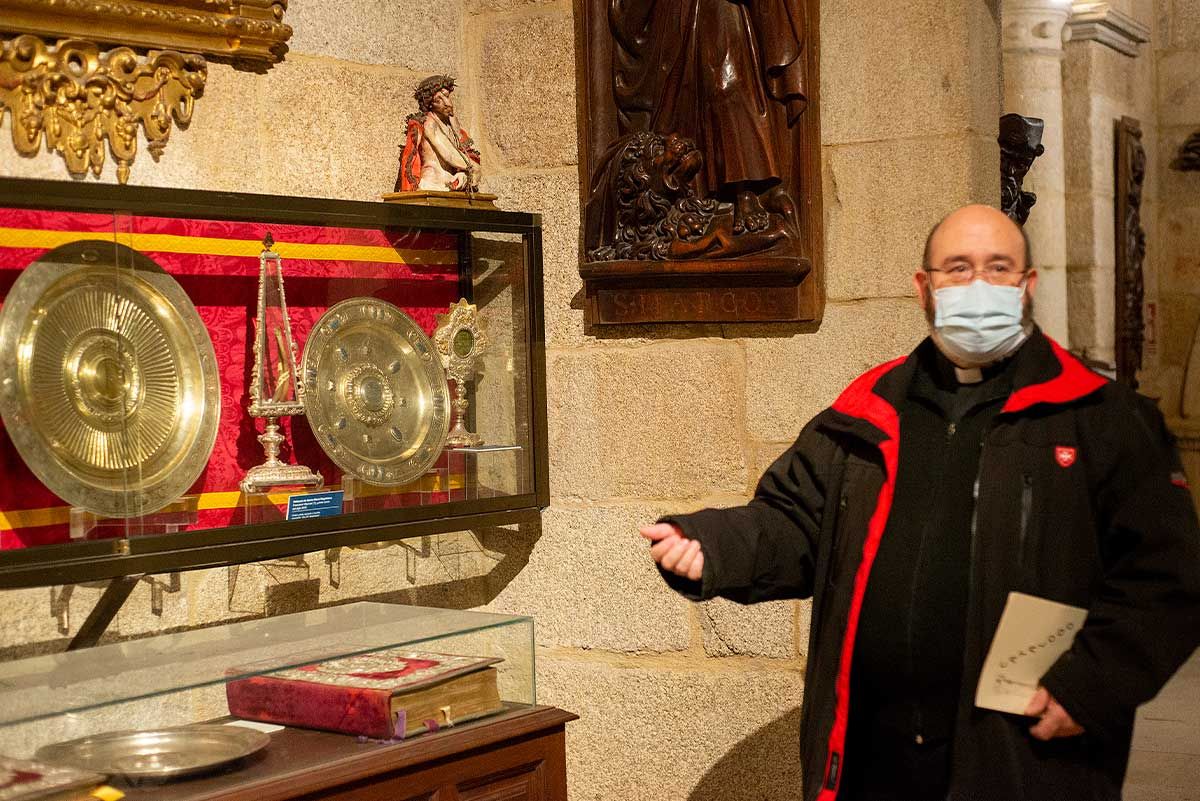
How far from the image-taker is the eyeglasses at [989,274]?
2305 millimetres

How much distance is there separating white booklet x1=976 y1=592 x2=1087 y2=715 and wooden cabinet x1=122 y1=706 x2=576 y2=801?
101 centimetres

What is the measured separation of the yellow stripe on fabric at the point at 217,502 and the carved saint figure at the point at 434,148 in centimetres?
65

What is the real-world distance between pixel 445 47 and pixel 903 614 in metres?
2.02

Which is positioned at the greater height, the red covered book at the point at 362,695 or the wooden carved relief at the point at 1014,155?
the wooden carved relief at the point at 1014,155

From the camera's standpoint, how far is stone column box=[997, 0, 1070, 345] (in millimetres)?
7520

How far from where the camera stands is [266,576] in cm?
324

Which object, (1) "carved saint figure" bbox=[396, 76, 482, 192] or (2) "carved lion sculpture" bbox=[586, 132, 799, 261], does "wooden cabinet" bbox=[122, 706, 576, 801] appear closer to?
(2) "carved lion sculpture" bbox=[586, 132, 799, 261]

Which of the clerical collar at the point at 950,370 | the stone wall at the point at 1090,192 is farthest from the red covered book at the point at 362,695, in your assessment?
the stone wall at the point at 1090,192

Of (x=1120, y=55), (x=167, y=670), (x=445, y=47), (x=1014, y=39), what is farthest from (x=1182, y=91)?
(x=167, y=670)

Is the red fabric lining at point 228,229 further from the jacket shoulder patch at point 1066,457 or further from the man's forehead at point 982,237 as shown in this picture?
the jacket shoulder patch at point 1066,457

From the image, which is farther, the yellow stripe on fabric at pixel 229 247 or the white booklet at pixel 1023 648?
the yellow stripe on fabric at pixel 229 247

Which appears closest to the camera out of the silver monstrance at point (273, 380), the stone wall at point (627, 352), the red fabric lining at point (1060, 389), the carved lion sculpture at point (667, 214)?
the red fabric lining at point (1060, 389)

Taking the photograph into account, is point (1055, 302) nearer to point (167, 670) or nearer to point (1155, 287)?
point (1155, 287)

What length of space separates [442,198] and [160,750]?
1.46 meters
